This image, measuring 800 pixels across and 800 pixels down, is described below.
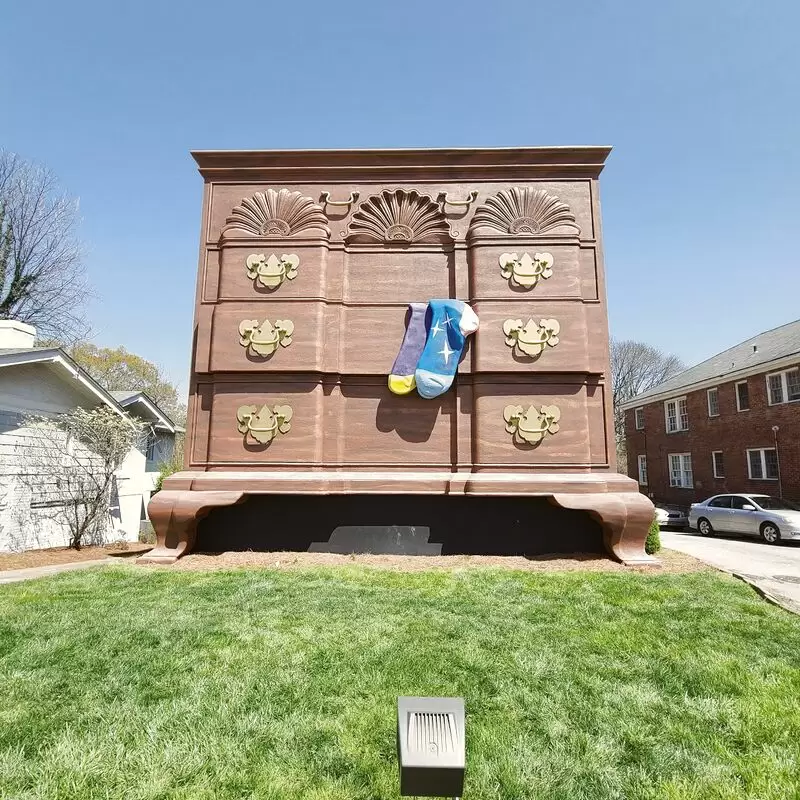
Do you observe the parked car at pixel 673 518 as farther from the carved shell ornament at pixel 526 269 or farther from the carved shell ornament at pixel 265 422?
the carved shell ornament at pixel 265 422

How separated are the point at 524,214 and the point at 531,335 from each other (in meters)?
2.08

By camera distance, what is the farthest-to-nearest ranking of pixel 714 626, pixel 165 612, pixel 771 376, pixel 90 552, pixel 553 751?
pixel 771 376 < pixel 90 552 < pixel 165 612 < pixel 714 626 < pixel 553 751

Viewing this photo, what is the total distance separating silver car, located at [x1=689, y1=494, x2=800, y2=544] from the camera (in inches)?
573

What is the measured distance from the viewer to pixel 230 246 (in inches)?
310

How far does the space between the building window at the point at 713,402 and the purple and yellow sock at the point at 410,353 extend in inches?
889

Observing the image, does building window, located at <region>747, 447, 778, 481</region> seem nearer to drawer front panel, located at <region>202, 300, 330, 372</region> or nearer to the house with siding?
drawer front panel, located at <region>202, 300, 330, 372</region>

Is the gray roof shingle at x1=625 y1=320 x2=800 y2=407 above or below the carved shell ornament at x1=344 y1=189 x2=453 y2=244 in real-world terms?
above

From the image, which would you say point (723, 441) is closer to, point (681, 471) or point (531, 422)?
point (681, 471)

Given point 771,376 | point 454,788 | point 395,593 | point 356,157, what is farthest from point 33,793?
point 771,376

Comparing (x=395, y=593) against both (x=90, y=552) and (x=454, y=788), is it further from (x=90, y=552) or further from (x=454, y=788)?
(x=90, y=552)

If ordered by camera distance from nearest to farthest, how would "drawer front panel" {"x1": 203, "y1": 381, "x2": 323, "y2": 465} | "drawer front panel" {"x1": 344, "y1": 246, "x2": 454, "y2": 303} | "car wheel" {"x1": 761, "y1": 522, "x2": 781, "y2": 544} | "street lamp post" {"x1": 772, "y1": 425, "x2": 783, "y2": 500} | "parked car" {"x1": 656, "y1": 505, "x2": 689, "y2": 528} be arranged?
"drawer front panel" {"x1": 203, "y1": 381, "x2": 323, "y2": 465} → "drawer front panel" {"x1": 344, "y1": 246, "x2": 454, "y2": 303} → "car wheel" {"x1": 761, "y1": 522, "x2": 781, "y2": 544} → "street lamp post" {"x1": 772, "y1": 425, "x2": 783, "y2": 500} → "parked car" {"x1": 656, "y1": 505, "x2": 689, "y2": 528}

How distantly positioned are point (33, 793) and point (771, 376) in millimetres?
26005

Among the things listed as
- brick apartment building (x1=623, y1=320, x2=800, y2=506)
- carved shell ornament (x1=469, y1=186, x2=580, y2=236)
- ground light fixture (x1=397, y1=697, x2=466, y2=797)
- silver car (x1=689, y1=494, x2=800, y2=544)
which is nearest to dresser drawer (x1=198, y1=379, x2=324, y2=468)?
carved shell ornament (x1=469, y1=186, x2=580, y2=236)

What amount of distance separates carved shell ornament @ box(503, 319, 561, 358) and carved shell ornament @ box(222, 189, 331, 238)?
11.2 ft
